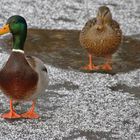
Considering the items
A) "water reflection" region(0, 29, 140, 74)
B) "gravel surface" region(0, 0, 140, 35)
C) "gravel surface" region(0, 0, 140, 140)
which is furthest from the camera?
"gravel surface" region(0, 0, 140, 35)

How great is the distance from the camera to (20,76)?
17.4 feet

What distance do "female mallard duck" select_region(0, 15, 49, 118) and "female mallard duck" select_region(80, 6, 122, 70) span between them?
1.76 m

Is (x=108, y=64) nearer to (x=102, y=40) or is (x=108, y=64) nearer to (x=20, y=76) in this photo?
(x=102, y=40)

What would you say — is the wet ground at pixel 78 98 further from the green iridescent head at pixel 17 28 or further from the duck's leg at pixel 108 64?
the green iridescent head at pixel 17 28

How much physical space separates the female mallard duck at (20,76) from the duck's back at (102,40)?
176 centimetres

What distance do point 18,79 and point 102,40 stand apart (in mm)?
2150

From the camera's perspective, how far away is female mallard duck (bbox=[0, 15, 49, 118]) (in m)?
5.30

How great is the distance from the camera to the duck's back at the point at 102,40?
23.5ft

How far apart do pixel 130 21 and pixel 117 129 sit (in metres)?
4.48

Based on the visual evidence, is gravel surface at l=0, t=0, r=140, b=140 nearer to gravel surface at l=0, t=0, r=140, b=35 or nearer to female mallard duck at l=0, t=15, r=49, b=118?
female mallard duck at l=0, t=15, r=49, b=118

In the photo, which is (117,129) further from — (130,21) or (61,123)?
(130,21)

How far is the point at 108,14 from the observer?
727cm

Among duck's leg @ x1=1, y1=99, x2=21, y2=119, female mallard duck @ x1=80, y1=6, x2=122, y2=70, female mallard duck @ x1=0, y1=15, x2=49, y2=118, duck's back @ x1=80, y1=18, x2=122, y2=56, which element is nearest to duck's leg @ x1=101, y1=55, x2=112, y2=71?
female mallard duck @ x1=80, y1=6, x2=122, y2=70

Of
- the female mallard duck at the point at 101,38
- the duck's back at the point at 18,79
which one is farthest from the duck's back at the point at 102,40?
the duck's back at the point at 18,79
